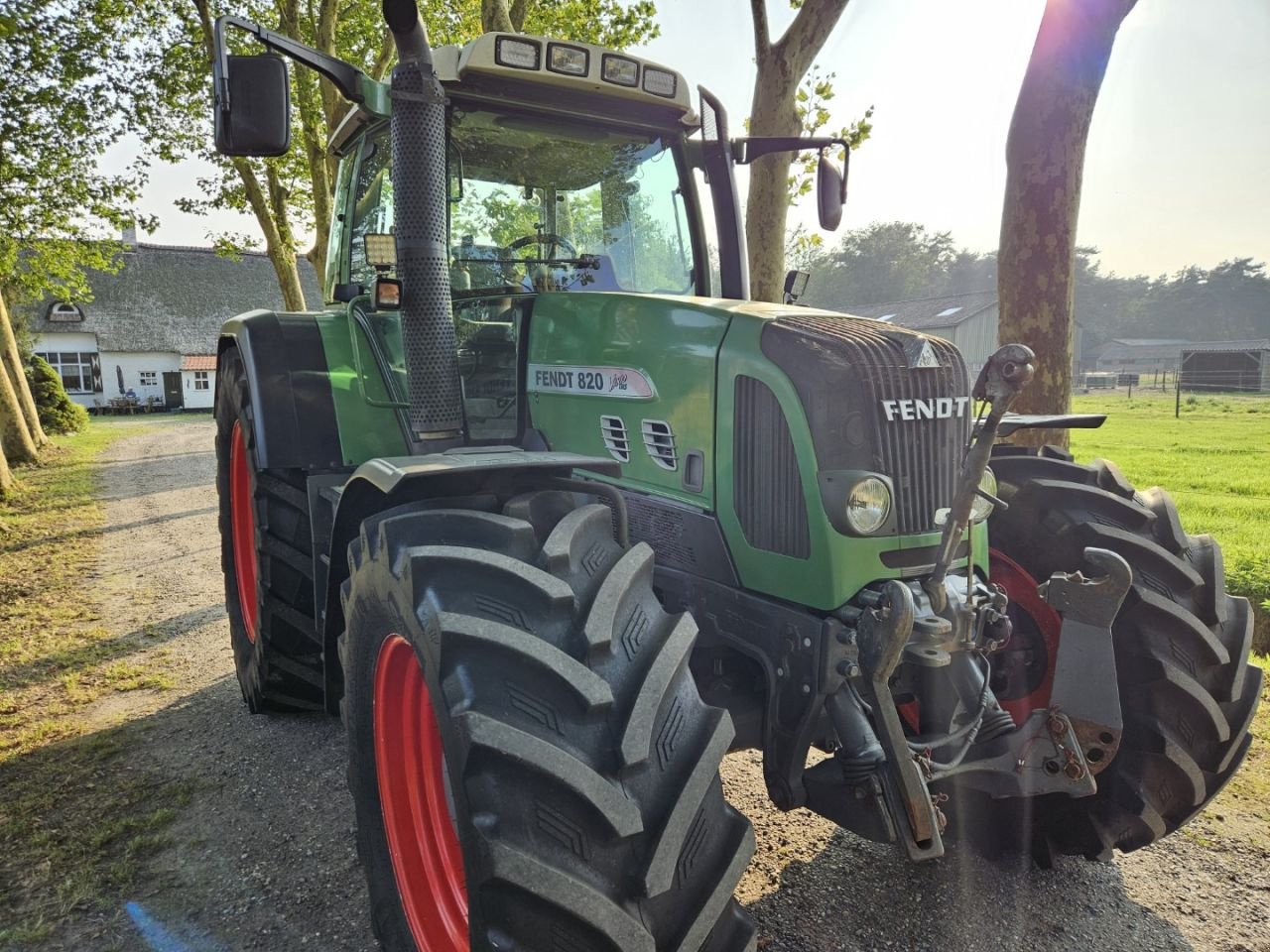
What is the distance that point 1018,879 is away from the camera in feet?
8.88

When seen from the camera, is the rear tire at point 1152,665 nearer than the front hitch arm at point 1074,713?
No

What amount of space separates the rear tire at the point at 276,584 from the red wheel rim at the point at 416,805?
129cm

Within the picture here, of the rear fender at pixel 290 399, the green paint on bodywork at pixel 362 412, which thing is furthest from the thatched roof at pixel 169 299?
the green paint on bodywork at pixel 362 412

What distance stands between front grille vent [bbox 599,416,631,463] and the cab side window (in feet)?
4.43

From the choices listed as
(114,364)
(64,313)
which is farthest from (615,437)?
(64,313)

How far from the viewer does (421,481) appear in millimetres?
2170

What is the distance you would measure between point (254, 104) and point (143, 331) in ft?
152

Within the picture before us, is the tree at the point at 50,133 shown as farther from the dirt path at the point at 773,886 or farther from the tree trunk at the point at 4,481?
the dirt path at the point at 773,886

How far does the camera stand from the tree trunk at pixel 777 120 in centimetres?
777

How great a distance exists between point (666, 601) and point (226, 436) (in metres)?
2.65

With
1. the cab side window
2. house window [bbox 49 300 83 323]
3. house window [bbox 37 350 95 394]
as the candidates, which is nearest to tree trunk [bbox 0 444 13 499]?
the cab side window

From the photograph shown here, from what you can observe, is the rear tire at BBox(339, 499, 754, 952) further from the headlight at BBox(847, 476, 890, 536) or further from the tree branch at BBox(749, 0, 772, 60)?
the tree branch at BBox(749, 0, 772, 60)

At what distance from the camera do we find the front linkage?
1874 mm

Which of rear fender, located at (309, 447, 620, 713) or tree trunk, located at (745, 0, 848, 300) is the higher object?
tree trunk, located at (745, 0, 848, 300)
